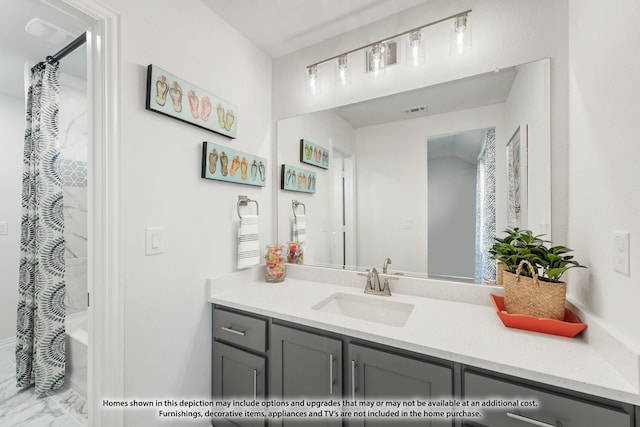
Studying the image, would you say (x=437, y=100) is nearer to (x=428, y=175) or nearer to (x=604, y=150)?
(x=428, y=175)

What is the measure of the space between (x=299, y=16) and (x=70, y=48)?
59.2 inches

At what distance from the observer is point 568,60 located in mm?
1163

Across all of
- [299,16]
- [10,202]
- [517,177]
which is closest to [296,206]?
[299,16]

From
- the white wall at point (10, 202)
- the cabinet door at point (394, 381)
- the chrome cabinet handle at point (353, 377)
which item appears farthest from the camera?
the white wall at point (10, 202)

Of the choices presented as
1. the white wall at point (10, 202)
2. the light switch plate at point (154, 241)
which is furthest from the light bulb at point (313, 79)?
the white wall at point (10, 202)

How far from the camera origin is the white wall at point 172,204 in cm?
116

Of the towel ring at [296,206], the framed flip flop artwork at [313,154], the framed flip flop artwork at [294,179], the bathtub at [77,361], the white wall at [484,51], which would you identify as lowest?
the bathtub at [77,361]

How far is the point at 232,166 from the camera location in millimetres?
1610

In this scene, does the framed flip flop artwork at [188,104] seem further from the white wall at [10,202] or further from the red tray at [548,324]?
the white wall at [10,202]

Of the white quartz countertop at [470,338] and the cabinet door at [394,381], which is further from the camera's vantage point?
the cabinet door at [394,381]

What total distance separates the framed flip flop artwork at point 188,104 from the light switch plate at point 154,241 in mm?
544

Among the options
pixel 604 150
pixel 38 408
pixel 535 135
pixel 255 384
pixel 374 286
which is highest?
pixel 535 135

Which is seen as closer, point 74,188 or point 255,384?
point 255,384

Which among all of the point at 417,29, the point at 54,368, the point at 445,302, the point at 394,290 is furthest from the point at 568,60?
the point at 54,368
